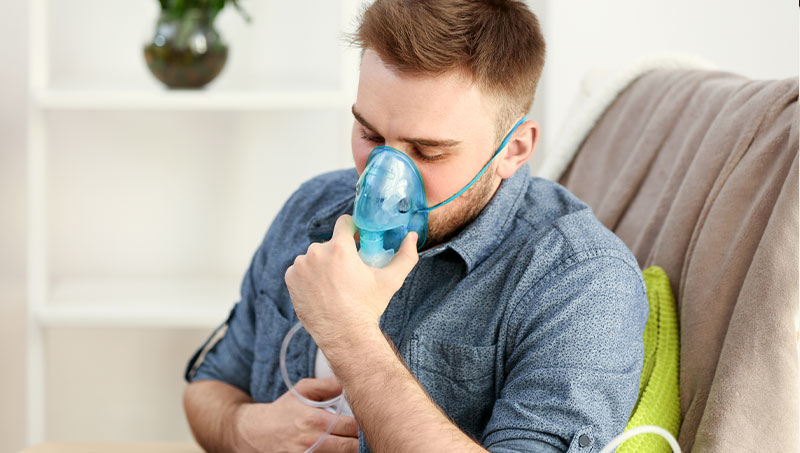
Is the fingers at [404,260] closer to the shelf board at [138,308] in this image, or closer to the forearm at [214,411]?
the forearm at [214,411]

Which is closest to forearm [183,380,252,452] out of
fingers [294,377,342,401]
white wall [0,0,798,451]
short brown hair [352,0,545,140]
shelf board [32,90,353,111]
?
fingers [294,377,342,401]

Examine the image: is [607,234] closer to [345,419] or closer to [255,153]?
[345,419]

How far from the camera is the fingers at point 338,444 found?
4.00ft

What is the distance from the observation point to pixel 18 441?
2.44m

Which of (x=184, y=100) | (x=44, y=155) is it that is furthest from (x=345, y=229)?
(x=44, y=155)

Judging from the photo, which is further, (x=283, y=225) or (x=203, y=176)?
(x=203, y=176)

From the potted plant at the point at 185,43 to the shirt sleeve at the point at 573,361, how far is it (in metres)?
Result: 1.24

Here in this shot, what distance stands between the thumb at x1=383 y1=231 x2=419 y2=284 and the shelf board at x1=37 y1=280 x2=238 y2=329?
3.32ft

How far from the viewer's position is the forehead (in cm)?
111

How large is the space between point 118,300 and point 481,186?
49.0 inches

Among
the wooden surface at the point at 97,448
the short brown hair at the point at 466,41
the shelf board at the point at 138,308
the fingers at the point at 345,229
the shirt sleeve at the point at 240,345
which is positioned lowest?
the shelf board at the point at 138,308

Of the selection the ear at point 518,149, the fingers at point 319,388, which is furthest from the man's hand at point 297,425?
the ear at point 518,149

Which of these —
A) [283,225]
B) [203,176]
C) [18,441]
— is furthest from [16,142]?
[283,225]

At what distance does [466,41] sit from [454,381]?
447 mm
